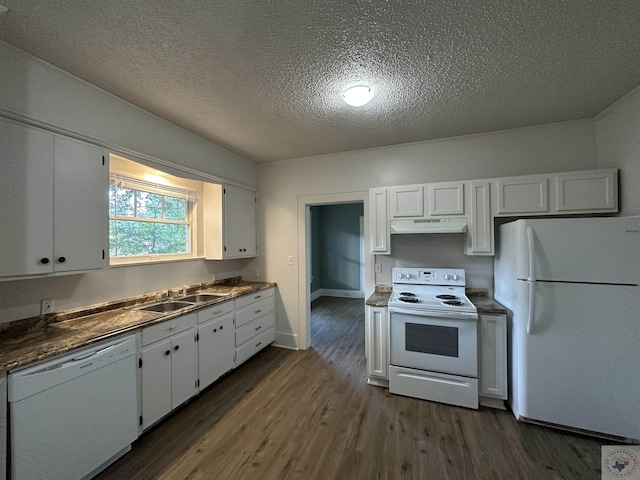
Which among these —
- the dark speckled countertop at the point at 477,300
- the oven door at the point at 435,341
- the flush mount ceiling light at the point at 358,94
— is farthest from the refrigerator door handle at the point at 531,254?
the flush mount ceiling light at the point at 358,94

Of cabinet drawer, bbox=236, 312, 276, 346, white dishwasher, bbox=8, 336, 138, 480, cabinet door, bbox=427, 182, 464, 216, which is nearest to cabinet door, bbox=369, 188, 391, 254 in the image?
cabinet door, bbox=427, 182, 464, 216

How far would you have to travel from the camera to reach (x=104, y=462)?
1694mm

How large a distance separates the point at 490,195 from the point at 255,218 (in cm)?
298

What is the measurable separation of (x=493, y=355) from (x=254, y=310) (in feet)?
8.55

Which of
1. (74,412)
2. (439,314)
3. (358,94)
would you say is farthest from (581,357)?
(74,412)

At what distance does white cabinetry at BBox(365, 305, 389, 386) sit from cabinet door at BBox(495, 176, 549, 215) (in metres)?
1.59

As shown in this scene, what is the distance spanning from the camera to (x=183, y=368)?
2.30 metres

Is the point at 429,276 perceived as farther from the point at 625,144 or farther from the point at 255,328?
the point at 255,328

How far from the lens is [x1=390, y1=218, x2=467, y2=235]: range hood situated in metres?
2.71

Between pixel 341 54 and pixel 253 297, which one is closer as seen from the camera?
pixel 341 54

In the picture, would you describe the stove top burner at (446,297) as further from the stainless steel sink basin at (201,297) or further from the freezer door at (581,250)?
the stainless steel sink basin at (201,297)

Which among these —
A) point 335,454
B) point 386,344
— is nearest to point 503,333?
point 386,344

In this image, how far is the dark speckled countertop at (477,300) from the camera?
2.39 metres

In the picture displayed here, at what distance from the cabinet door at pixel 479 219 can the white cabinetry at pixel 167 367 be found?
2878mm
